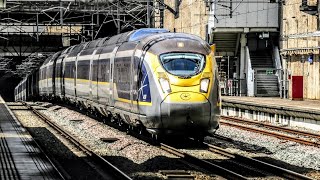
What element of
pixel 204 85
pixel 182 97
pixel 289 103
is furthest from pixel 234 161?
pixel 289 103

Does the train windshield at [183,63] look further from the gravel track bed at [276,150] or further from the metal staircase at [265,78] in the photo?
the metal staircase at [265,78]

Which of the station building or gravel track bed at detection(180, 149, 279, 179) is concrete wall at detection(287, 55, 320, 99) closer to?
the station building

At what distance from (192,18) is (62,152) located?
39803mm

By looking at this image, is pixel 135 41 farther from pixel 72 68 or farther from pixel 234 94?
pixel 234 94

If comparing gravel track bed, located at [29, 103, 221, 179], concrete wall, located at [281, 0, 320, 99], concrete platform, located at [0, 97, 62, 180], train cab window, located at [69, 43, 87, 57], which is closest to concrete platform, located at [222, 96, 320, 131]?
concrete wall, located at [281, 0, 320, 99]

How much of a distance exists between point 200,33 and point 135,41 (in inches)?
1333

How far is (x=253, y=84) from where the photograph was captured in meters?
45.9

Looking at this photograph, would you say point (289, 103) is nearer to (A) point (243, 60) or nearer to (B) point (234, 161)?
(A) point (243, 60)

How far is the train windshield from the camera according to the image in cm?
1742

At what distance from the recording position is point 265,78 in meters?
45.9

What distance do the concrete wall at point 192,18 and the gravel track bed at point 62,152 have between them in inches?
1075

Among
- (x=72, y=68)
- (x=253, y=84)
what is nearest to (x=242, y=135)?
(x=72, y=68)

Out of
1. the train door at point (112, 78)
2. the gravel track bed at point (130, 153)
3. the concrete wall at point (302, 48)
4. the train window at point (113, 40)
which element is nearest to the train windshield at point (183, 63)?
the gravel track bed at point (130, 153)

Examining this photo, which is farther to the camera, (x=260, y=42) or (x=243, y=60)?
(x=260, y=42)
